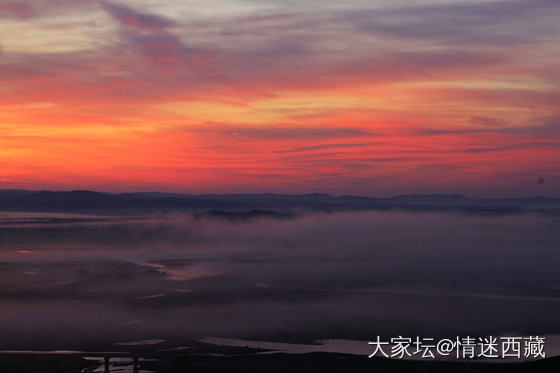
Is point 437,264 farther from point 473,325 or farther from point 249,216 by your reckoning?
point 249,216

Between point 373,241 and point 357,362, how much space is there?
6041 cm

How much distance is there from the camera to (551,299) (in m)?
35.3

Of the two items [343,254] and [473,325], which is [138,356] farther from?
[343,254]

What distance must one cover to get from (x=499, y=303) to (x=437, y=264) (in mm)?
20210

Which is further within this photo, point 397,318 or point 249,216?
point 249,216

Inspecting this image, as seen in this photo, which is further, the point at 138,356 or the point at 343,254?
the point at 343,254

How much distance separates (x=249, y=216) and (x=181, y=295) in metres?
115

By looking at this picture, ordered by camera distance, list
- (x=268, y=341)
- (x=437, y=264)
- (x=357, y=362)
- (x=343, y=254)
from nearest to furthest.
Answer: (x=357, y=362) → (x=268, y=341) → (x=437, y=264) → (x=343, y=254)

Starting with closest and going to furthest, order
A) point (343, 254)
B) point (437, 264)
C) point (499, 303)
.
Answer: point (499, 303)
point (437, 264)
point (343, 254)

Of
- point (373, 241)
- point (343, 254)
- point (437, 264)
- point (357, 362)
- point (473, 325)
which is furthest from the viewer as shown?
point (373, 241)

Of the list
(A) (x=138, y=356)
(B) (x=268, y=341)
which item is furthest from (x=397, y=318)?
(A) (x=138, y=356)

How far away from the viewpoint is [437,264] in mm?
54062

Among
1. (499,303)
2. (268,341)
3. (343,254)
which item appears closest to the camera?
(268,341)

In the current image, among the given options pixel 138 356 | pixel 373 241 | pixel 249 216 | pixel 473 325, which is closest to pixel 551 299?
pixel 473 325
